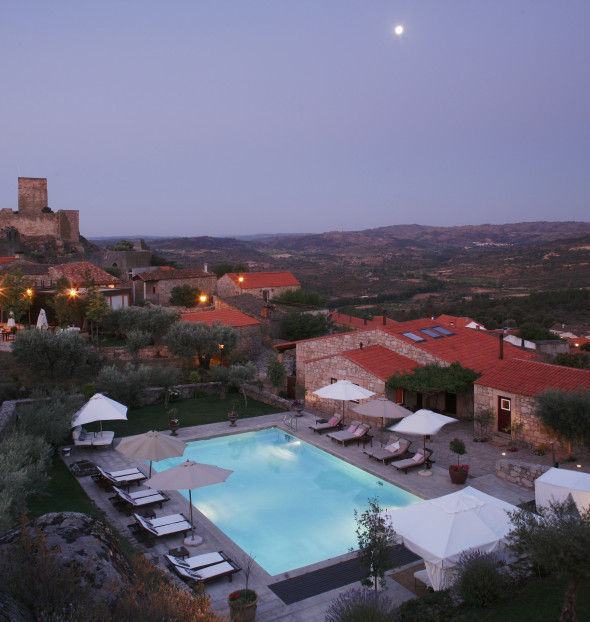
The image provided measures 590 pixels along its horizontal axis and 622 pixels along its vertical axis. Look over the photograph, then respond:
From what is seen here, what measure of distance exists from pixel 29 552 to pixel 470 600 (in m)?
5.38

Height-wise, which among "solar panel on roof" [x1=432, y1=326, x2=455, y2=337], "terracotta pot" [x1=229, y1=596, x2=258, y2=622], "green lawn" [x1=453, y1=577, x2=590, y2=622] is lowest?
"terracotta pot" [x1=229, y1=596, x2=258, y2=622]

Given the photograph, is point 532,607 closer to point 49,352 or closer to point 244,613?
point 244,613

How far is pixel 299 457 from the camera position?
47.8ft

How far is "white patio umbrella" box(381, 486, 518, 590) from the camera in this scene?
7.01 metres

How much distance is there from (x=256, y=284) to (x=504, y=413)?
3504 centimetres

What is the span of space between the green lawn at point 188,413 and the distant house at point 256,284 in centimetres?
2664

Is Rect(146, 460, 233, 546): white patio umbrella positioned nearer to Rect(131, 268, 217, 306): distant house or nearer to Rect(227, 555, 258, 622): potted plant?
Rect(227, 555, 258, 622): potted plant

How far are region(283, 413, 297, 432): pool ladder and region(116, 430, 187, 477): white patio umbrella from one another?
5.75m

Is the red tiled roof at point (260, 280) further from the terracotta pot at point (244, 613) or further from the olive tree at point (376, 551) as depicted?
the terracotta pot at point (244, 613)

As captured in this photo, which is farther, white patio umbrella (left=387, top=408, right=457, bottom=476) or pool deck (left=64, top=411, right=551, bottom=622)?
white patio umbrella (left=387, top=408, right=457, bottom=476)

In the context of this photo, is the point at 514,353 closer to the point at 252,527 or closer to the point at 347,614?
the point at 252,527

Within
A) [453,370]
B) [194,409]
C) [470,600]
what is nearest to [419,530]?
[470,600]

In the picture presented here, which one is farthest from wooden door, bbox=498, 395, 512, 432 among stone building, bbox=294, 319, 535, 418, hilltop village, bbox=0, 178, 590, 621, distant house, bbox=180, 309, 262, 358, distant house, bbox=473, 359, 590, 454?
distant house, bbox=180, 309, 262, 358

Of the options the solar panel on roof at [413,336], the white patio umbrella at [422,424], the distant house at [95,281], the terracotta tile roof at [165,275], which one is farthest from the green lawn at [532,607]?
the terracotta tile roof at [165,275]
